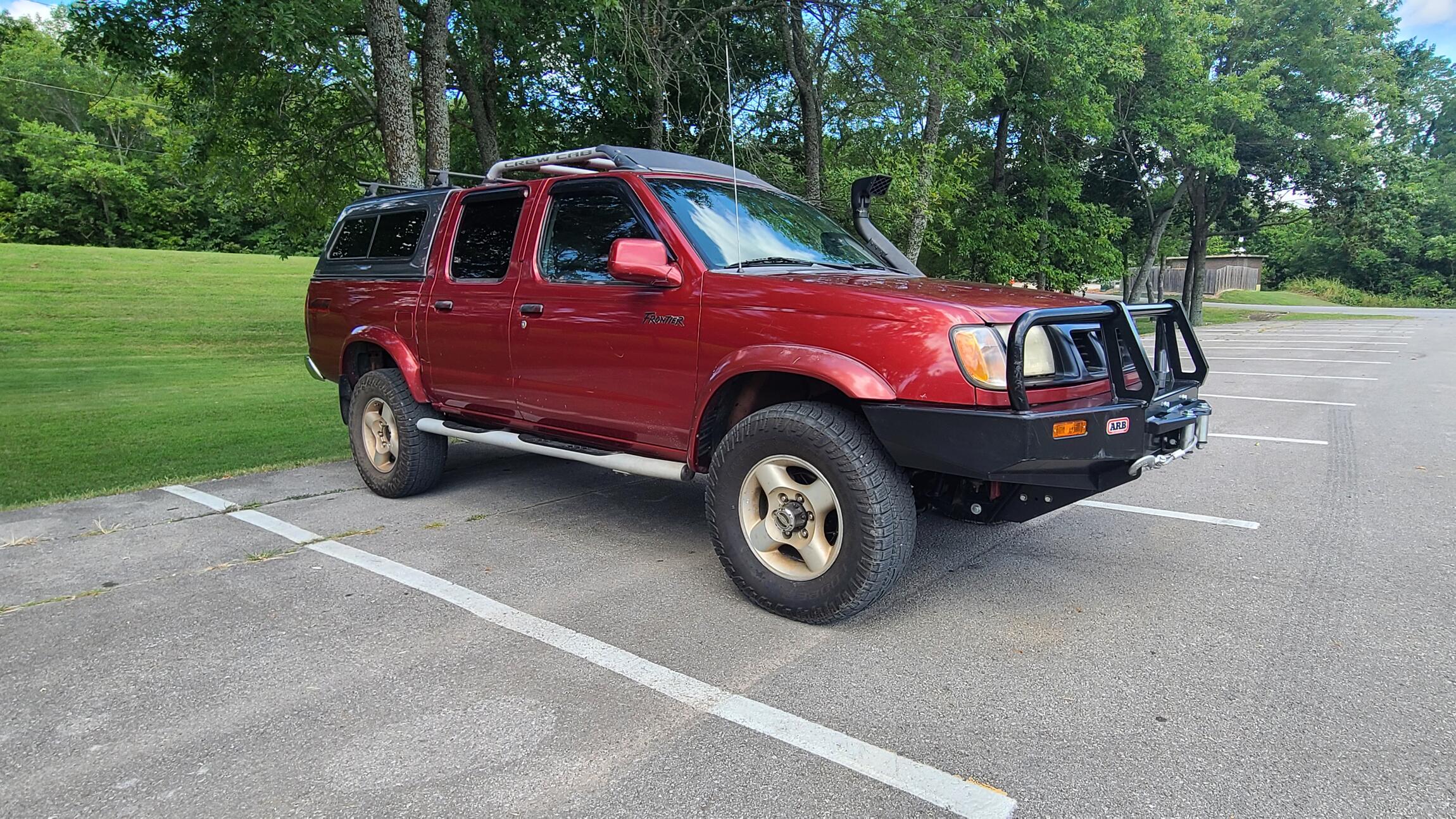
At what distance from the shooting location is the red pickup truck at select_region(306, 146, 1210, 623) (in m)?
3.24

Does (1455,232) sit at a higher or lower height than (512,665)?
higher

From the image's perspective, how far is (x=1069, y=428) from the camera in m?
3.12

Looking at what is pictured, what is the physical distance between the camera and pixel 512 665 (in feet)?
10.4

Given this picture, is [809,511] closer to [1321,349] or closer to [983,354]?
[983,354]

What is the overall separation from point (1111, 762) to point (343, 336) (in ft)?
18.1

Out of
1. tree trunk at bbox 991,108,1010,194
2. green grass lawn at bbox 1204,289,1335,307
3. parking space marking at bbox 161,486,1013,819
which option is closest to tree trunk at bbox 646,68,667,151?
parking space marking at bbox 161,486,1013,819

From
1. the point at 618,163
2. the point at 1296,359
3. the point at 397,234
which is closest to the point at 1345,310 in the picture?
the point at 1296,359

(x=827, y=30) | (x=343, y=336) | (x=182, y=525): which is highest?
(x=827, y=30)

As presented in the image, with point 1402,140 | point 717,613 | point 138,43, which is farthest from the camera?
point 1402,140

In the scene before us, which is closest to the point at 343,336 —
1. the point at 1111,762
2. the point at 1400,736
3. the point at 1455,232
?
the point at 1111,762

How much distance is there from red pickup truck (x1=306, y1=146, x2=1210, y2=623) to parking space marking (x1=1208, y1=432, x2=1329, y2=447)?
443 cm

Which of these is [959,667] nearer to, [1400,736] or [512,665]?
[1400,736]

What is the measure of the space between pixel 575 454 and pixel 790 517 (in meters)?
1.45

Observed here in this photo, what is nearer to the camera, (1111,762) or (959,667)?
(1111,762)
